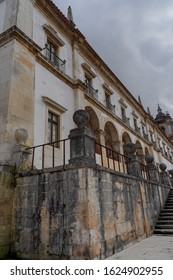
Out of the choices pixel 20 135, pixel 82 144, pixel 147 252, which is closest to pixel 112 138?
pixel 20 135

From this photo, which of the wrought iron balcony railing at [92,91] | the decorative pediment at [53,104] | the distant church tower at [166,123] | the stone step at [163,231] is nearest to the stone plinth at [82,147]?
the decorative pediment at [53,104]

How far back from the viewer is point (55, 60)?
36.4 feet

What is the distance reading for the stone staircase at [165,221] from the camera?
8279 mm

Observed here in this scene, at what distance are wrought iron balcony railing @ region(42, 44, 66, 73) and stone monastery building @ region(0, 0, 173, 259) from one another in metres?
0.06

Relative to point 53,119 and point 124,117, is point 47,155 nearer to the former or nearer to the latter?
point 53,119

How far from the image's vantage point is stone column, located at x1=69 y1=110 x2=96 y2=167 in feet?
17.0

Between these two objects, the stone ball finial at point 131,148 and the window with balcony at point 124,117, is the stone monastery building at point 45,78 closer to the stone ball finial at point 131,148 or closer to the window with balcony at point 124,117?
the window with balcony at point 124,117

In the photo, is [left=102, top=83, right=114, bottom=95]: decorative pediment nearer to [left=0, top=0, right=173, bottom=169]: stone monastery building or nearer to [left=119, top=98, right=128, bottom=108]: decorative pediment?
[left=0, top=0, right=173, bottom=169]: stone monastery building

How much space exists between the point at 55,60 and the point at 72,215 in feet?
29.0

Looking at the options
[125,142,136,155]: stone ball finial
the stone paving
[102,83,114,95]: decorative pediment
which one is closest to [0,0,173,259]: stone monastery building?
[125,142,136,155]: stone ball finial

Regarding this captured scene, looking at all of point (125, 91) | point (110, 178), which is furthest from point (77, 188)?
point (125, 91)

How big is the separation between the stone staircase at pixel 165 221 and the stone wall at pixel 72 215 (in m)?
2.09

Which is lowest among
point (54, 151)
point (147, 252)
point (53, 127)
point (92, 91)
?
point (147, 252)

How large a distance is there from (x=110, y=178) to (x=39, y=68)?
20.6ft
